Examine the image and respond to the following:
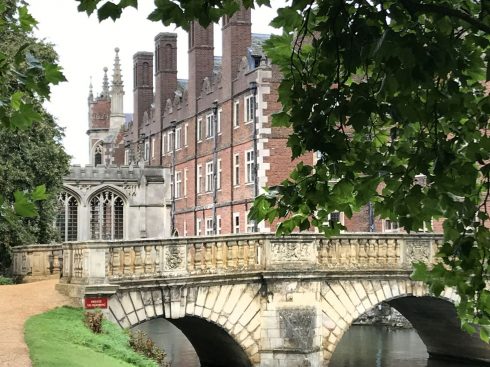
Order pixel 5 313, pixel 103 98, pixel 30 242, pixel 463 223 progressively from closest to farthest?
pixel 463 223 → pixel 5 313 → pixel 30 242 → pixel 103 98

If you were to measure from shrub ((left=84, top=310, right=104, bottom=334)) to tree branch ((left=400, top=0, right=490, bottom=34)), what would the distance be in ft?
42.4

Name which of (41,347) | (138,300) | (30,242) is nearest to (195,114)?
(30,242)

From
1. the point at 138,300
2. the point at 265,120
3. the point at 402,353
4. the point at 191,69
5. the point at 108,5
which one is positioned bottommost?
the point at 402,353

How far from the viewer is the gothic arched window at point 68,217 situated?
5191 cm

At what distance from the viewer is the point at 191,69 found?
164 feet

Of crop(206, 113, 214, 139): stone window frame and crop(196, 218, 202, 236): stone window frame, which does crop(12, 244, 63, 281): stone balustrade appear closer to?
crop(206, 113, 214, 139): stone window frame

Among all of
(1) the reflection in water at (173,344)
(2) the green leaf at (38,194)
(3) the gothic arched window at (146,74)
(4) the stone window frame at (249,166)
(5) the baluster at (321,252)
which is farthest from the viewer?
(3) the gothic arched window at (146,74)

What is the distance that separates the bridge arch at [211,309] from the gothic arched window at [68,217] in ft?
94.9

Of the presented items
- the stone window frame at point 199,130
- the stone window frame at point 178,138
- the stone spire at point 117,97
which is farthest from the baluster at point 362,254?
the stone spire at point 117,97

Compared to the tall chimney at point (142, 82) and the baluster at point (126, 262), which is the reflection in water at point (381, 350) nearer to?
the baluster at point (126, 262)

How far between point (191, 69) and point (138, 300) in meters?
30.2

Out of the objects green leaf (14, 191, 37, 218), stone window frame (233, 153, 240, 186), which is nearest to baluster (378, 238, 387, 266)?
green leaf (14, 191, 37, 218)

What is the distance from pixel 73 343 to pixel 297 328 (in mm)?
7246

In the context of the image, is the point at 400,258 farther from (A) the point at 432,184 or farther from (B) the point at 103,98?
(B) the point at 103,98
